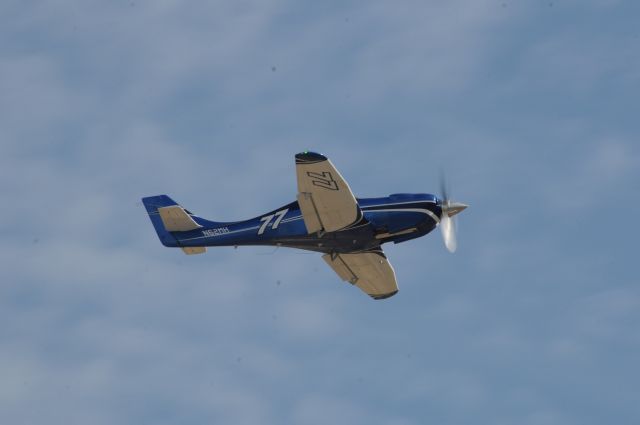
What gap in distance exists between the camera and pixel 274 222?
42.8 m

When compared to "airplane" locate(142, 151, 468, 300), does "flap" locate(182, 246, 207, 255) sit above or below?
below

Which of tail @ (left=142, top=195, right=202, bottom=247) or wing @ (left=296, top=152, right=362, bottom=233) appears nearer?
wing @ (left=296, top=152, right=362, bottom=233)

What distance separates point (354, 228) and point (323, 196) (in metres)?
2.09

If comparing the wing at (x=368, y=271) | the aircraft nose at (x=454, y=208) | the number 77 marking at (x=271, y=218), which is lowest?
the number 77 marking at (x=271, y=218)

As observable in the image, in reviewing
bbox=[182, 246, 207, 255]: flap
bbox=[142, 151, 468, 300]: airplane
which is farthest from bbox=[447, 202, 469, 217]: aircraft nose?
bbox=[182, 246, 207, 255]: flap

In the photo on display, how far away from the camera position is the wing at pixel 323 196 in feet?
128

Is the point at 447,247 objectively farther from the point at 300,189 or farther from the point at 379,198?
the point at 300,189

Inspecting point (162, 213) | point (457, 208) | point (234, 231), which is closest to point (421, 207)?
point (457, 208)

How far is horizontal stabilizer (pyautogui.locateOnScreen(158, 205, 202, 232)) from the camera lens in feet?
148

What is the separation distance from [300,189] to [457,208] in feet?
20.1

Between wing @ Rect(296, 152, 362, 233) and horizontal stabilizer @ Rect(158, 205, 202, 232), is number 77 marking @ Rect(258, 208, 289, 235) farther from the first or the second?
horizontal stabilizer @ Rect(158, 205, 202, 232)

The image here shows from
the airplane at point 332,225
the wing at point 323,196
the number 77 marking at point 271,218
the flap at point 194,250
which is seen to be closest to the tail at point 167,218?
the airplane at point 332,225

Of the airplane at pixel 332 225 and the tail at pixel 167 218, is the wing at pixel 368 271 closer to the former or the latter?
the airplane at pixel 332 225

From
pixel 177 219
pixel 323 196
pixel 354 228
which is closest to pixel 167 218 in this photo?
pixel 177 219
